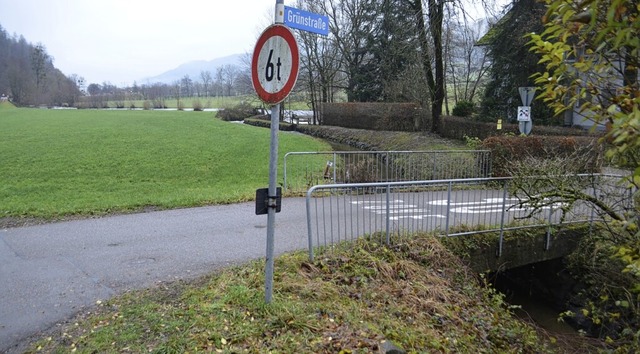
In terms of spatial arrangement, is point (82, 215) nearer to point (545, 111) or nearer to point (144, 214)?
point (144, 214)

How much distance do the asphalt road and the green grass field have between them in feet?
4.81

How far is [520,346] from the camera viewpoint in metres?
5.34

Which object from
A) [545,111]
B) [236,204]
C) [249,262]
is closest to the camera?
[249,262]

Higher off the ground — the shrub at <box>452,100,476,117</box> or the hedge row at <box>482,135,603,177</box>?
the shrub at <box>452,100,476,117</box>

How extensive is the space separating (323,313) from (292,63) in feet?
8.43

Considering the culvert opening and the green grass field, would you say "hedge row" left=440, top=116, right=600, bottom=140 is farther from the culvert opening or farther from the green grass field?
the culvert opening

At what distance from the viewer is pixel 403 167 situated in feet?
46.1

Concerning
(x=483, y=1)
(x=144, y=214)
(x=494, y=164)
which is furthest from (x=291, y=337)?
(x=483, y=1)

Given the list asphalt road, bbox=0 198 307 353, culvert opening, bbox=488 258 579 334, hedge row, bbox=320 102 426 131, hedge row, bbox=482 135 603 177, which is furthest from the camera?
hedge row, bbox=320 102 426 131

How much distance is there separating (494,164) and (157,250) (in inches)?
414

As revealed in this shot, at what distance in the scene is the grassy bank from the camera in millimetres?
4008

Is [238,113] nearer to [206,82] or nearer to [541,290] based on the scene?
[541,290]

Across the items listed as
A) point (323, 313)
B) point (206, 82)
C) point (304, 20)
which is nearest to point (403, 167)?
point (323, 313)

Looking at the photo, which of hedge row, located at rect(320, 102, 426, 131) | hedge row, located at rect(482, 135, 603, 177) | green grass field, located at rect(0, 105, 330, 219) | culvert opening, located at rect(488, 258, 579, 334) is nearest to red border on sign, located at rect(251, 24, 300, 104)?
culvert opening, located at rect(488, 258, 579, 334)
